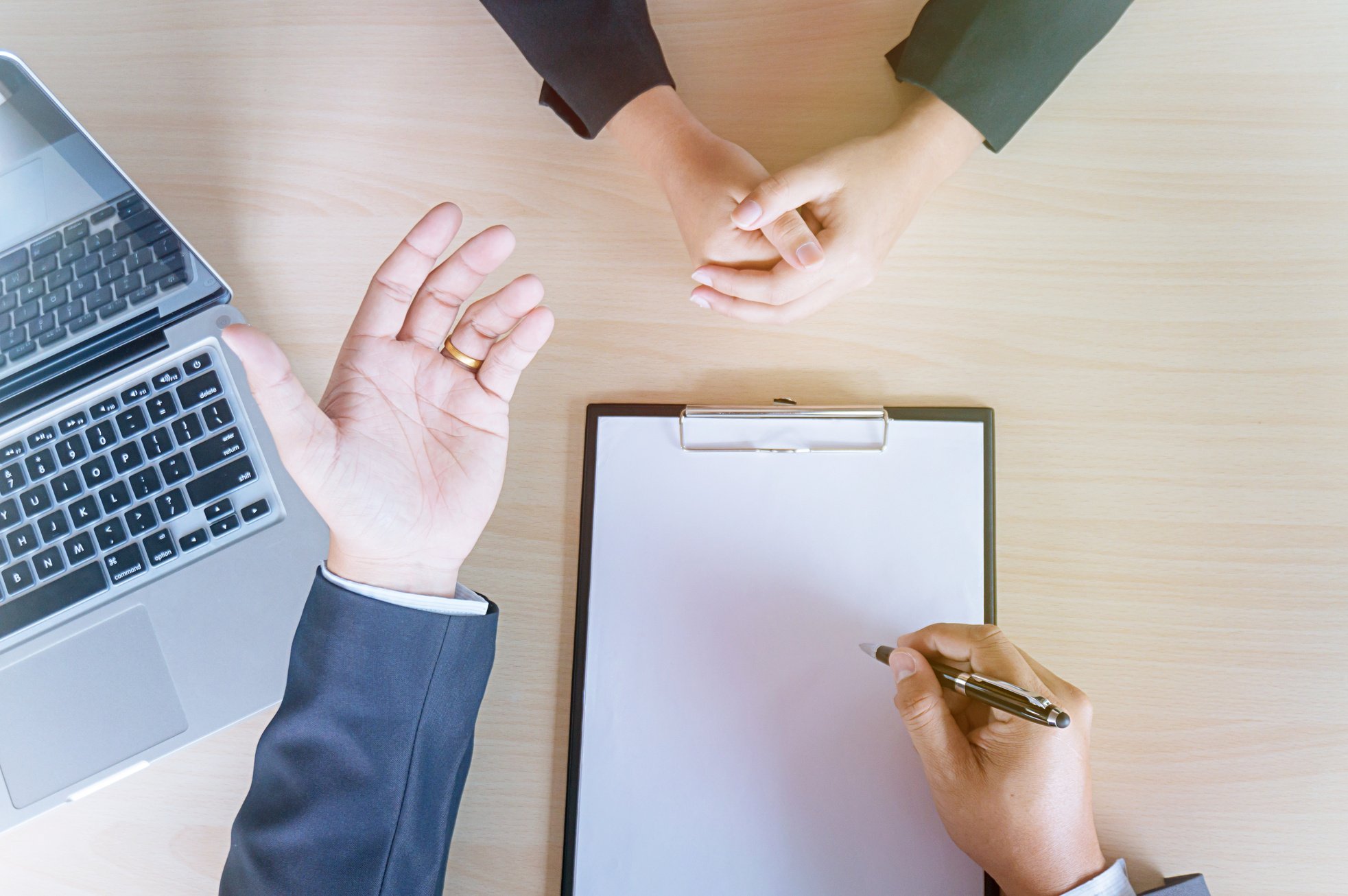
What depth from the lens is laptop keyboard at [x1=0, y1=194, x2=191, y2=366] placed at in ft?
2.29

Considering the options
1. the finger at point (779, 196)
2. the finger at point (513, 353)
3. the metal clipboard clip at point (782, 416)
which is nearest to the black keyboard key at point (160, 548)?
the finger at point (513, 353)

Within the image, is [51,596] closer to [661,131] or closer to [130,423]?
[130,423]

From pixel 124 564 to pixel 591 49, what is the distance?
0.62m

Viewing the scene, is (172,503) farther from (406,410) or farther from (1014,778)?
(1014,778)

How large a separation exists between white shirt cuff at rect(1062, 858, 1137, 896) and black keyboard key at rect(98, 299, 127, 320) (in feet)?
2.97

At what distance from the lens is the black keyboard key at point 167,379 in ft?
2.36

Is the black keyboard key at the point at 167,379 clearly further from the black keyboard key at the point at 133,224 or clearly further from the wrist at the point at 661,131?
the wrist at the point at 661,131

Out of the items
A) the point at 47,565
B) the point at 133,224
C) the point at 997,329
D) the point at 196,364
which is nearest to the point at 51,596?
the point at 47,565

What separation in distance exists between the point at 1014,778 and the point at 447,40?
82 centimetres

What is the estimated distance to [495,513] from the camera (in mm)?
712

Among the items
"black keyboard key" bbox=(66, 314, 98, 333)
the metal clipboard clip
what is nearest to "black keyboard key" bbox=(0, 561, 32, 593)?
"black keyboard key" bbox=(66, 314, 98, 333)

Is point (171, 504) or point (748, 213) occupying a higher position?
point (748, 213)

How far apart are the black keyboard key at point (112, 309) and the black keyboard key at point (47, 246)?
6 centimetres

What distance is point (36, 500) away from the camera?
2.32 ft
